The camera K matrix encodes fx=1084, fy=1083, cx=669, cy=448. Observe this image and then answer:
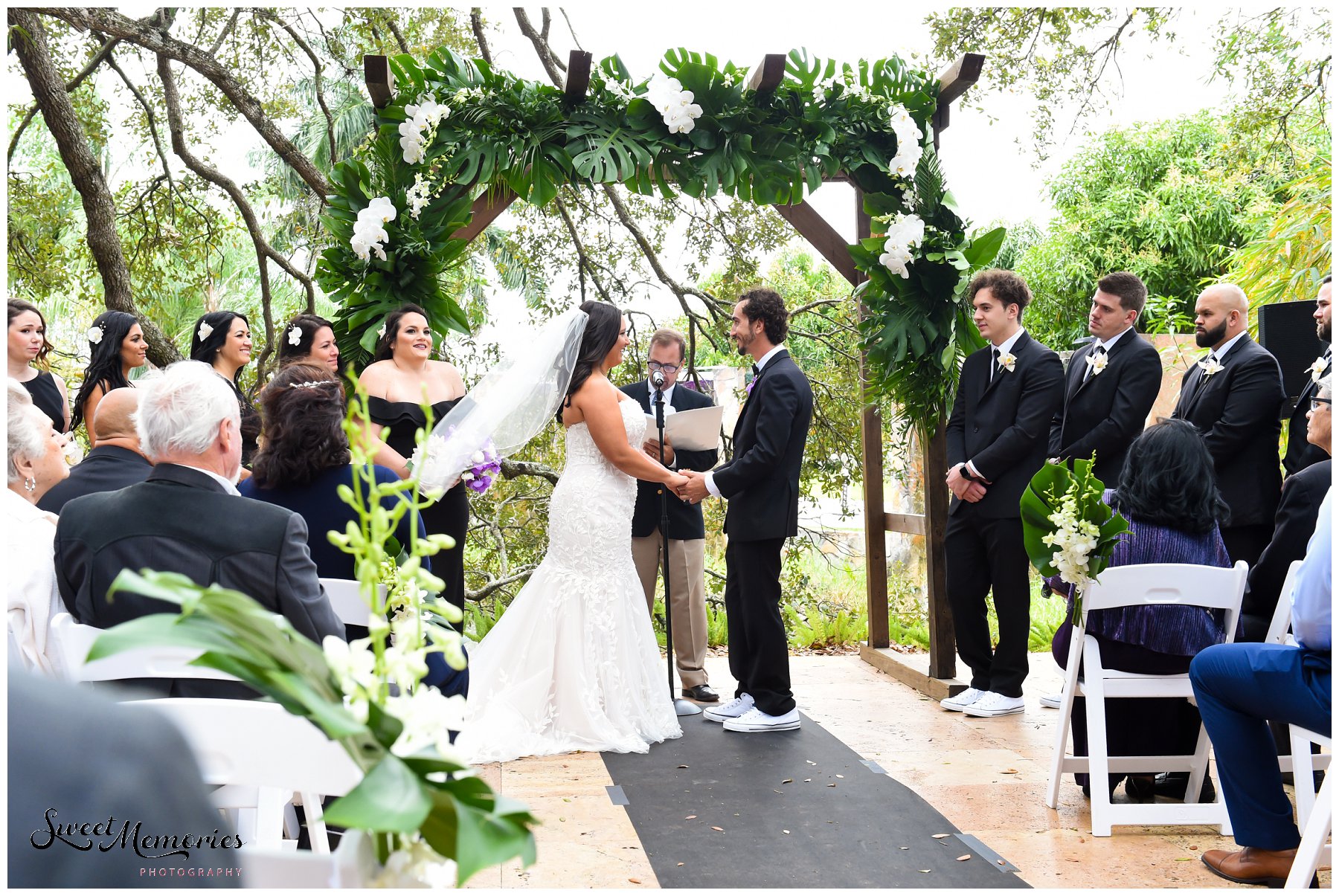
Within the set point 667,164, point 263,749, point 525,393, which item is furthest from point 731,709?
point 263,749

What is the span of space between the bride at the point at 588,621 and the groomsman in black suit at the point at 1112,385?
2016mm

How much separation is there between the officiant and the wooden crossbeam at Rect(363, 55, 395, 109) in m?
1.83

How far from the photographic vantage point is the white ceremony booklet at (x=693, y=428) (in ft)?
18.0

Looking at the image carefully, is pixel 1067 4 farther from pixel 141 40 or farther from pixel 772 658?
pixel 141 40

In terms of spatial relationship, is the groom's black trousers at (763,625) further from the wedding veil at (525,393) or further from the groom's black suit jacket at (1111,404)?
the groom's black suit jacket at (1111,404)

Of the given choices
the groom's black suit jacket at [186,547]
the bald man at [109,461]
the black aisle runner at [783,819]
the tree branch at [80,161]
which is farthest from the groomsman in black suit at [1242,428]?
the tree branch at [80,161]

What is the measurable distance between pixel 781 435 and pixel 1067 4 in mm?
Answer: 4749

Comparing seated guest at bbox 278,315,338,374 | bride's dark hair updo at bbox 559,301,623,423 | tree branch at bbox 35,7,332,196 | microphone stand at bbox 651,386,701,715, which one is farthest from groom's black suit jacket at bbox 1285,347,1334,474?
tree branch at bbox 35,7,332,196

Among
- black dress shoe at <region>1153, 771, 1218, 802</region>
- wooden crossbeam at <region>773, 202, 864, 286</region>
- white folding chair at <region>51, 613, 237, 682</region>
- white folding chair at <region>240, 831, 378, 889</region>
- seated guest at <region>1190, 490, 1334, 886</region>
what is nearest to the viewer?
white folding chair at <region>240, 831, 378, 889</region>

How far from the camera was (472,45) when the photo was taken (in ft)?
28.1

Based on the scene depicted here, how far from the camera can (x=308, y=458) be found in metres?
3.24

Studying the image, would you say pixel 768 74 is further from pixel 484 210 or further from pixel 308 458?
pixel 308 458

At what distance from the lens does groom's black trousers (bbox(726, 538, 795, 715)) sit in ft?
16.5

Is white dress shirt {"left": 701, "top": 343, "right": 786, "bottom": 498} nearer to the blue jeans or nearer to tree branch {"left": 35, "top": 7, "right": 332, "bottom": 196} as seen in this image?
the blue jeans
